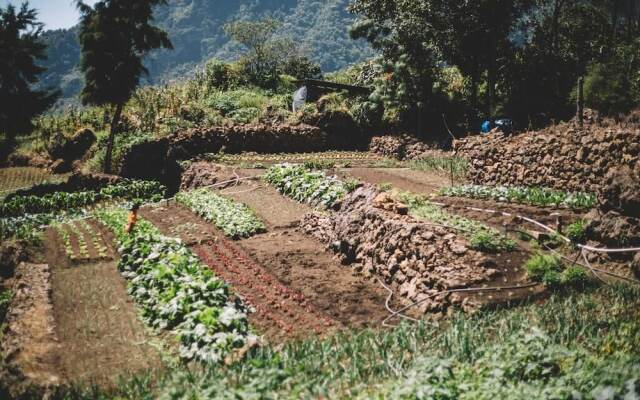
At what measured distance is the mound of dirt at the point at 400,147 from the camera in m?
24.1

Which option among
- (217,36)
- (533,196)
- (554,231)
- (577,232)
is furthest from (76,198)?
(217,36)

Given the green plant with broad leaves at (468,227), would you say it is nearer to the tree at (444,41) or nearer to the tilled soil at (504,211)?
the tilled soil at (504,211)

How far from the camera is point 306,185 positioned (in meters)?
16.3

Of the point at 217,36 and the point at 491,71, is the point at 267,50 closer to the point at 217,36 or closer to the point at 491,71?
the point at 491,71

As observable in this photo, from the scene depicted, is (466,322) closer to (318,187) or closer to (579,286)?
(579,286)

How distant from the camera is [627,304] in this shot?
6.55m

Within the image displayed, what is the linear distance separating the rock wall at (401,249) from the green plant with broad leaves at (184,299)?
3.28 m

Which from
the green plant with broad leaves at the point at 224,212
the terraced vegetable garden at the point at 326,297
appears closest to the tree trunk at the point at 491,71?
the terraced vegetable garden at the point at 326,297

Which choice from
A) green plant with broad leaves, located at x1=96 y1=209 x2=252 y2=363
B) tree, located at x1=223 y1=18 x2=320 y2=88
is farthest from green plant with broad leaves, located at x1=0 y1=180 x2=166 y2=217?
tree, located at x1=223 y1=18 x2=320 y2=88

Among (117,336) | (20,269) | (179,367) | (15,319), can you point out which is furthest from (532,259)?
(20,269)

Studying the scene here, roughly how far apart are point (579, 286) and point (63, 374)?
8.16 meters

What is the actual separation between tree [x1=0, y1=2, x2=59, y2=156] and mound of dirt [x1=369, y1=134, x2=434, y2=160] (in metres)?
18.8

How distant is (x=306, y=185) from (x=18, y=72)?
1963cm

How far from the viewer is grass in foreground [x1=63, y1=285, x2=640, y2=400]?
4.33 m
